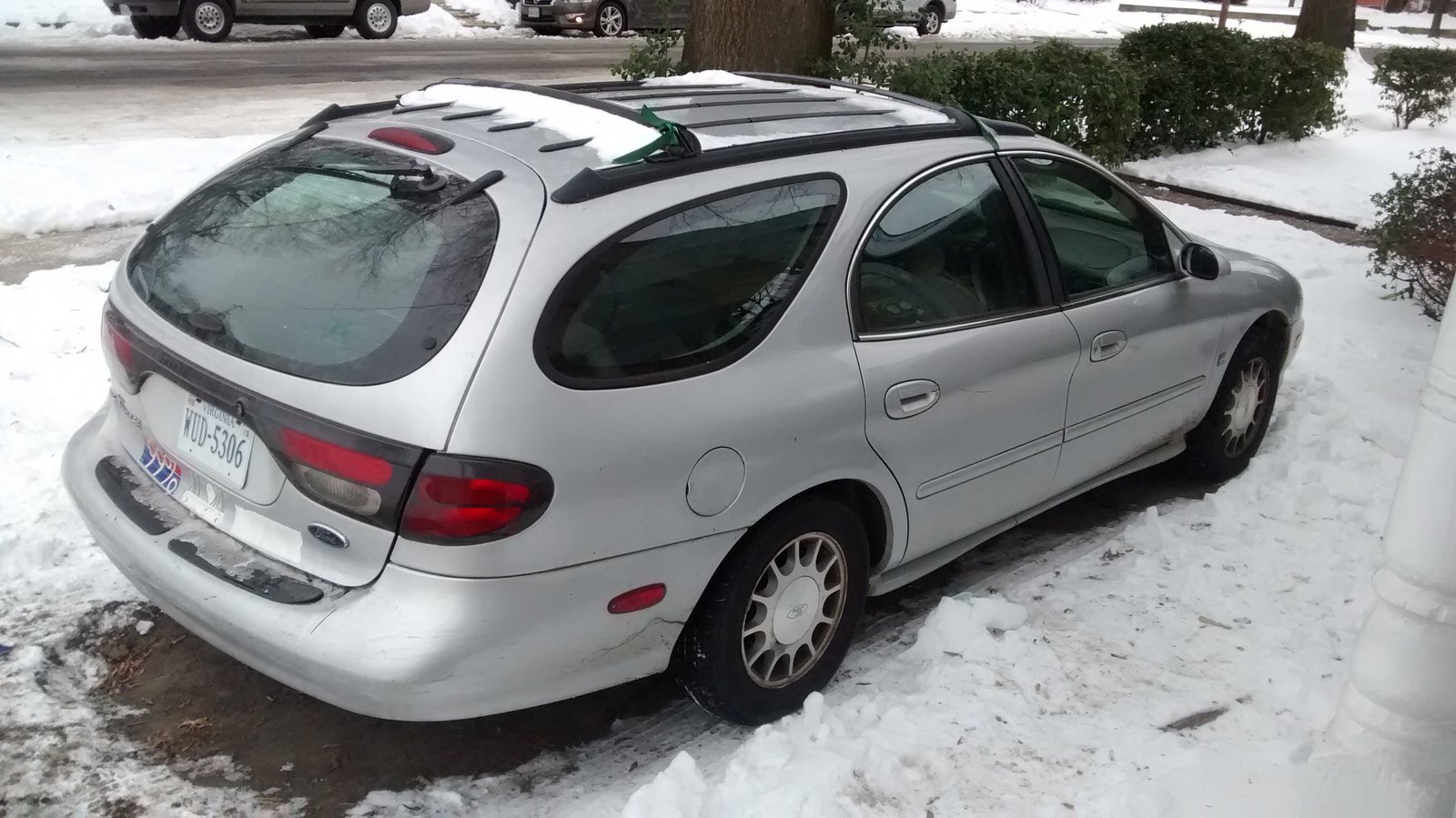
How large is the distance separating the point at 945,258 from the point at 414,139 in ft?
5.36

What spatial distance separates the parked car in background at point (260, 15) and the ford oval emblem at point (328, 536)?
1835 centimetres

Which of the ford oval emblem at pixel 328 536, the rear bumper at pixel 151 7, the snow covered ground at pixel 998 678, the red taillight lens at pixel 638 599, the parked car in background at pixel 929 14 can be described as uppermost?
the parked car in background at pixel 929 14

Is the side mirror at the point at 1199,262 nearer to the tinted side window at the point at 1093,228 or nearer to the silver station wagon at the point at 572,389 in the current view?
the tinted side window at the point at 1093,228

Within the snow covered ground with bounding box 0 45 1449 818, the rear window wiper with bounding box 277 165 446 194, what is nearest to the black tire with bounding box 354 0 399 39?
the snow covered ground with bounding box 0 45 1449 818

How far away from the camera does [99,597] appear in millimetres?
3814

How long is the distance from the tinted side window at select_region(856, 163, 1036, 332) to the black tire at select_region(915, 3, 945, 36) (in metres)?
24.6

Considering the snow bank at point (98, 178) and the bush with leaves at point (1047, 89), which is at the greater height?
the bush with leaves at point (1047, 89)

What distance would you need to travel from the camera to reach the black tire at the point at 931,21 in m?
27.0

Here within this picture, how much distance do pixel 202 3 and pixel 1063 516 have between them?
1807 cm

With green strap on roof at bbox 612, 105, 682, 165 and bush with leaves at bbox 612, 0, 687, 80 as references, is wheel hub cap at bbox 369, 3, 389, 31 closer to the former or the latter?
bush with leaves at bbox 612, 0, 687, 80

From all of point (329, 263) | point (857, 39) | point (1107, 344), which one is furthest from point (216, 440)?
point (857, 39)

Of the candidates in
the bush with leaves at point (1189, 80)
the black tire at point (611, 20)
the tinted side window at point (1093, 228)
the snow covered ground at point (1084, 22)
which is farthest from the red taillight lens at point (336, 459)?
the snow covered ground at point (1084, 22)

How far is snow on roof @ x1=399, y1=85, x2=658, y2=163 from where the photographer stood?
3184 millimetres

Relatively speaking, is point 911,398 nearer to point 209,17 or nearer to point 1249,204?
point 1249,204
